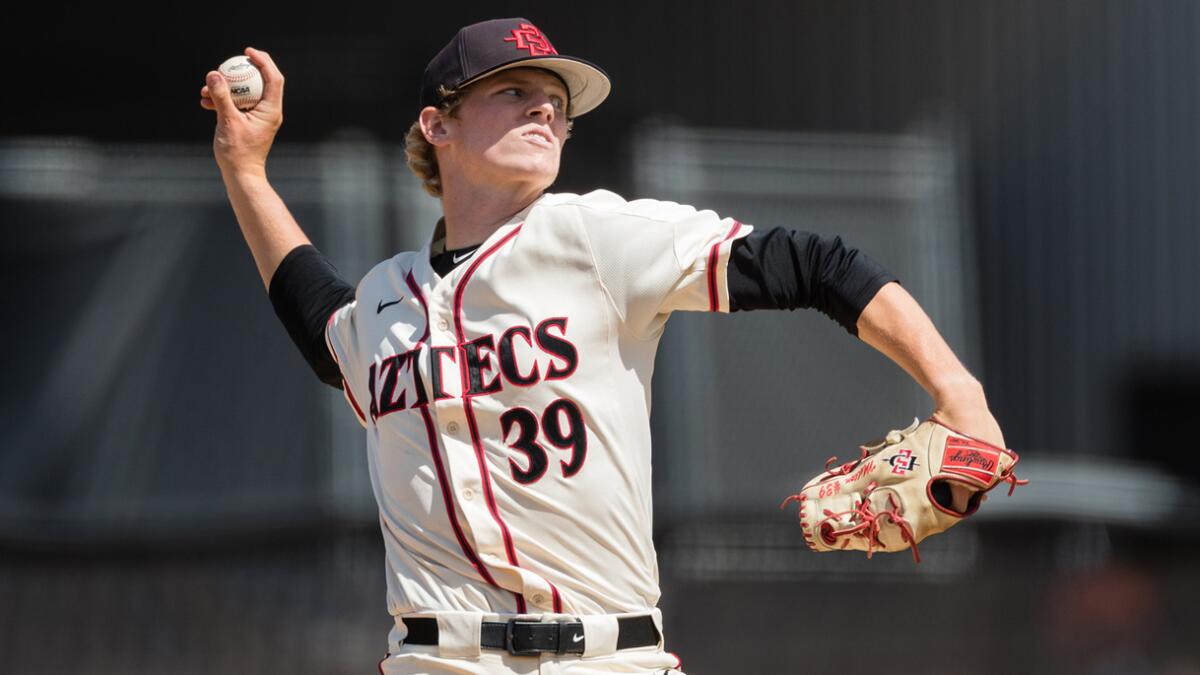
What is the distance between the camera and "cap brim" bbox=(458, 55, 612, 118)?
2150mm

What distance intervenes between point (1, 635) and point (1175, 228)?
4.32 meters

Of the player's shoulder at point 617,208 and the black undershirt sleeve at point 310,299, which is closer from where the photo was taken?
the player's shoulder at point 617,208

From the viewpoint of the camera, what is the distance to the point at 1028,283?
207 inches

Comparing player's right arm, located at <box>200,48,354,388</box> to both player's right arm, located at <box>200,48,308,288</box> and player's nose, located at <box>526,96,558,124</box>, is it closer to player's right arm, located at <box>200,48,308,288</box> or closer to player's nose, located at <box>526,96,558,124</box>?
player's right arm, located at <box>200,48,308,288</box>

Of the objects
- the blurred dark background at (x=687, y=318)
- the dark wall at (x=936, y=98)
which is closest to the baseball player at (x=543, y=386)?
the blurred dark background at (x=687, y=318)

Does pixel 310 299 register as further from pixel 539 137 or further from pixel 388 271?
pixel 539 137

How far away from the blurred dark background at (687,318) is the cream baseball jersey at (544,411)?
9.49ft

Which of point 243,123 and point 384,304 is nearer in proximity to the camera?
point 384,304

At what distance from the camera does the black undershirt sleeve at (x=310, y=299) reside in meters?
2.29

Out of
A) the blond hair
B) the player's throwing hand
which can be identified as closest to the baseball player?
the blond hair

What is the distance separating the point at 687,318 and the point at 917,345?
3387mm

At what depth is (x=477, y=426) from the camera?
6.54ft

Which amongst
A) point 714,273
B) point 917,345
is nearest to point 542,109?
point 714,273

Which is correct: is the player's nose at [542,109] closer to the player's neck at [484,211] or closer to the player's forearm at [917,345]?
the player's neck at [484,211]
